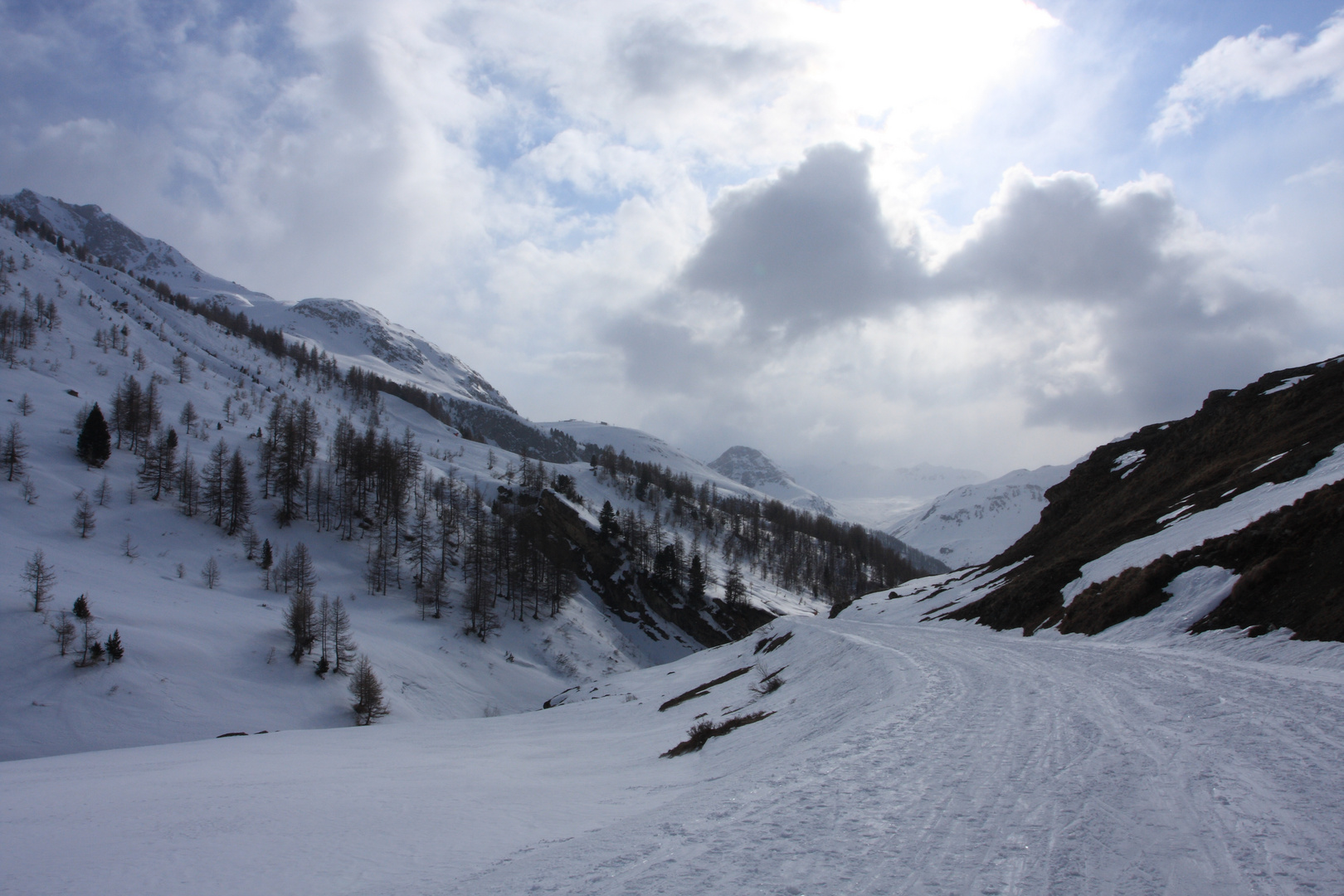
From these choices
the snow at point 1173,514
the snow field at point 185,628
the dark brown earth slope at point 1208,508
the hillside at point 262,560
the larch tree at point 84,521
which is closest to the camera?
the dark brown earth slope at point 1208,508

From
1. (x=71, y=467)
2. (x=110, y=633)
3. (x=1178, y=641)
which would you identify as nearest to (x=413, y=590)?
(x=110, y=633)

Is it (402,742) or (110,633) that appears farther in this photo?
(110,633)

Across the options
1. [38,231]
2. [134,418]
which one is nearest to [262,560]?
[134,418]

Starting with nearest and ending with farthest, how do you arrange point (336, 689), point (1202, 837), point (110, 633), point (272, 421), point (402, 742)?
1. point (1202, 837)
2. point (402, 742)
3. point (110, 633)
4. point (336, 689)
5. point (272, 421)

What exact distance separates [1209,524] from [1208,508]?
4059 millimetres

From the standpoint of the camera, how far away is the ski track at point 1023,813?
5.20 metres

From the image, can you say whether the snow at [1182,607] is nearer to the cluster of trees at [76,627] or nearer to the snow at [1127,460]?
the snow at [1127,460]

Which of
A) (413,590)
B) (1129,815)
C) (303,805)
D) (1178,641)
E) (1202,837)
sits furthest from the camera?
(413,590)

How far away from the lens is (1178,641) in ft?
58.5

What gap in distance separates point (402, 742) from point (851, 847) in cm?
3185

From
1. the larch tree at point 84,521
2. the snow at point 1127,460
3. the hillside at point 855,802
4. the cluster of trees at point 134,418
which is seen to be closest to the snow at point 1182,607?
the hillside at point 855,802

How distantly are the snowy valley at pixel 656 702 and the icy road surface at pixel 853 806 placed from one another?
7cm

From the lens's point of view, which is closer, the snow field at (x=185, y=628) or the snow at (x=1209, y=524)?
the snow at (x=1209, y=524)

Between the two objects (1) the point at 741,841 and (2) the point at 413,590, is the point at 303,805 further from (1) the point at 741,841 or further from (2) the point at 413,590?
(2) the point at 413,590
